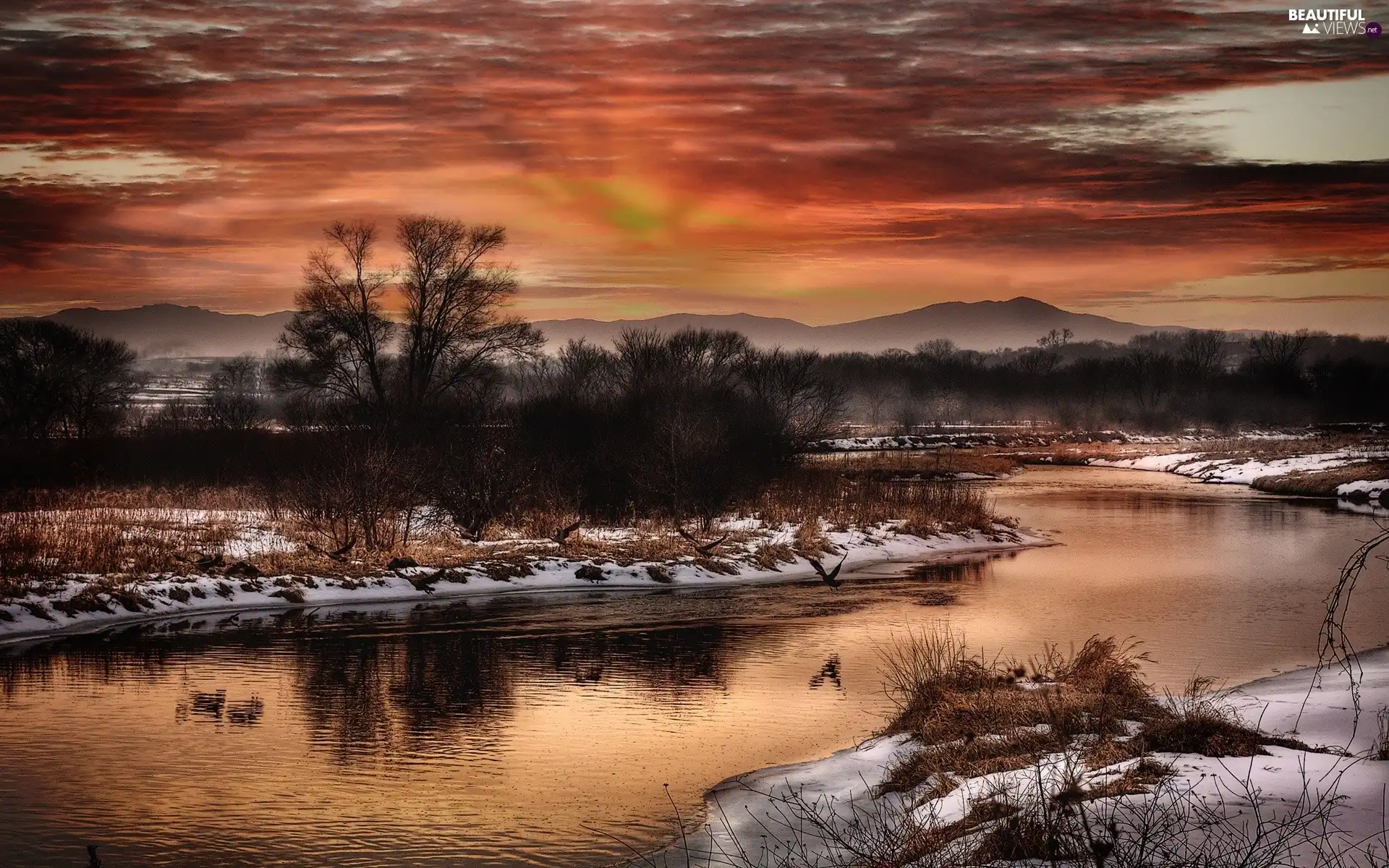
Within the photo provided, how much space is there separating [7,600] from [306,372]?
38.0 metres

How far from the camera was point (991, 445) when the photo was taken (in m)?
105

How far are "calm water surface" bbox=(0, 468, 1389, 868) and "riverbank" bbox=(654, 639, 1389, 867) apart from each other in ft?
3.33

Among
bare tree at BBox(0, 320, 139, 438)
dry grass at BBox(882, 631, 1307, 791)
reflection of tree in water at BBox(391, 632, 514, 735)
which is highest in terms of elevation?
bare tree at BBox(0, 320, 139, 438)

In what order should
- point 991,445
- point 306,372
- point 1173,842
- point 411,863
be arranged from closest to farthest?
point 1173,842, point 411,863, point 306,372, point 991,445

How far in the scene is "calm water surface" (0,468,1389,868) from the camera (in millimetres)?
11211

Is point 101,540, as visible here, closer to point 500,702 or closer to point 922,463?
point 500,702

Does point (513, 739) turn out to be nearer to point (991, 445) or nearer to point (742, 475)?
point (742, 475)

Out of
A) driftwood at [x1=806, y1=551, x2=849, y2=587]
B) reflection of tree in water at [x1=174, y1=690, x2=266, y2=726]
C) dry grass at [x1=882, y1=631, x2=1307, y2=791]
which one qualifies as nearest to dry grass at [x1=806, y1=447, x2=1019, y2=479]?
driftwood at [x1=806, y1=551, x2=849, y2=587]

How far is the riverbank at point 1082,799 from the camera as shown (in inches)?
334

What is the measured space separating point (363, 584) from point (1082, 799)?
67.7 feet

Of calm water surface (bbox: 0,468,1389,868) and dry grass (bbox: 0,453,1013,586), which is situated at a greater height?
dry grass (bbox: 0,453,1013,586)

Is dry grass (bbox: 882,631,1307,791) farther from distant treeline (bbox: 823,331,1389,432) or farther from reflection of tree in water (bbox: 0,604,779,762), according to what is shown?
distant treeline (bbox: 823,331,1389,432)

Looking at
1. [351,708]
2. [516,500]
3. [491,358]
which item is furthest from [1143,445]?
[351,708]

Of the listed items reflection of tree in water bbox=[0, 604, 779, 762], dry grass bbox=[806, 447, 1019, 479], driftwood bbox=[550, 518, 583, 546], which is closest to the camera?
reflection of tree in water bbox=[0, 604, 779, 762]
